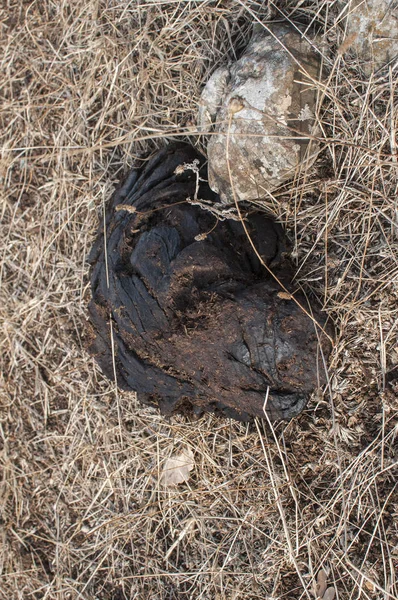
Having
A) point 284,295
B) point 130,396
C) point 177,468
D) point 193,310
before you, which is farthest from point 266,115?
point 177,468

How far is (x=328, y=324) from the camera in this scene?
275 cm

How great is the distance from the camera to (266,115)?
2.58m

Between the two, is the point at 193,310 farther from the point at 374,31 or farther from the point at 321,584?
the point at 321,584

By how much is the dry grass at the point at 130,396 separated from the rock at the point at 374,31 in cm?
7

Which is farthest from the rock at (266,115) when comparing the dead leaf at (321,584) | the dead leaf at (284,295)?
the dead leaf at (321,584)

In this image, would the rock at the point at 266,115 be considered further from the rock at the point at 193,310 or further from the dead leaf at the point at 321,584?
the dead leaf at the point at 321,584

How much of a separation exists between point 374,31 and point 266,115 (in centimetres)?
71

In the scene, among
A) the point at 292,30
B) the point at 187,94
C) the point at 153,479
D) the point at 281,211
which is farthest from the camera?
the point at 153,479

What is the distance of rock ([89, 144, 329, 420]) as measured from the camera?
2596 millimetres

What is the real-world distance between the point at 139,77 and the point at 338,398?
8.13ft

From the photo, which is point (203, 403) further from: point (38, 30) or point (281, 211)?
point (38, 30)

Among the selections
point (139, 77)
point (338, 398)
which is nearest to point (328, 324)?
point (338, 398)

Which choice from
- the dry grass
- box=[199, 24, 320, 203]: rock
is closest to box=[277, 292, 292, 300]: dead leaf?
the dry grass

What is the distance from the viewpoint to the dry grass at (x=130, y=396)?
2.85m
